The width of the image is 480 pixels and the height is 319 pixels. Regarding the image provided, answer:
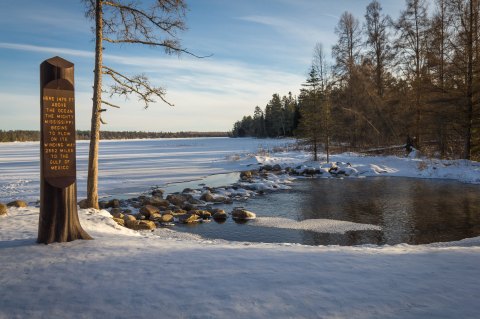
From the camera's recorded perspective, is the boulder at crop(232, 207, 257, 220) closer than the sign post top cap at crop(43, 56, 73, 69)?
No

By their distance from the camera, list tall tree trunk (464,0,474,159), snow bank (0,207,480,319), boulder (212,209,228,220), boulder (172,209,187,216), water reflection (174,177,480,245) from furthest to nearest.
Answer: tall tree trunk (464,0,474,159), boulder (172,209,187,216), boulder (212,209,228,220), water reflection (174,177,480,245), snow bank (0,207,480,319)

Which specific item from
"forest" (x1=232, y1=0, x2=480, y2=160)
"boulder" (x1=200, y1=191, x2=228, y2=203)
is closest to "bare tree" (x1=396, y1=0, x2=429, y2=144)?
"forest" (x1=232, y1=0, x2=480, y2=160)

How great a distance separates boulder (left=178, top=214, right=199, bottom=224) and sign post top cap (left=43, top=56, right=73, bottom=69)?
630 centimetres

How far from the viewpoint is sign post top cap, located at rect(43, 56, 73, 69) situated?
6053 mm

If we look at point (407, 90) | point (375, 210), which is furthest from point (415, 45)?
point (375, 210)

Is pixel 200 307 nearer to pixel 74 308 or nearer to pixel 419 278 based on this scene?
pixel 74 308

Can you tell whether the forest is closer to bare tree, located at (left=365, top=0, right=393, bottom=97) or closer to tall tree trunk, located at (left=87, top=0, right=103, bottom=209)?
bare tree, located at (left=365, top=0, right=393, bottom=97)

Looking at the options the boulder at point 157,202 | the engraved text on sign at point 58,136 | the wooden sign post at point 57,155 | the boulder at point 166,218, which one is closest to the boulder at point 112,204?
the boulder at point 157,202

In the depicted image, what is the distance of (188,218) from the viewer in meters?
11.3

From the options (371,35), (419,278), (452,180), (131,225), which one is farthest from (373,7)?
(419,278)

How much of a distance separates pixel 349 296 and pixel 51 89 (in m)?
5.75

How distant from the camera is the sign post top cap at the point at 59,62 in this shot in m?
6.05

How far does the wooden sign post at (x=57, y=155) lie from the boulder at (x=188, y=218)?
16.8 ft

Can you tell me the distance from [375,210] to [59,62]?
1100 centimetres
